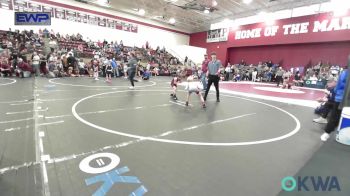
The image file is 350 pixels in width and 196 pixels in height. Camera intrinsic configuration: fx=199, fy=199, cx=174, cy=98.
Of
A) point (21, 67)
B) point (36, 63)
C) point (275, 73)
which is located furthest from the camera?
point (275, 73)

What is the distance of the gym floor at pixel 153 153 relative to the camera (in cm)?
212

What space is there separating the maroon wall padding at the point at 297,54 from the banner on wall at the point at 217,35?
2235mm

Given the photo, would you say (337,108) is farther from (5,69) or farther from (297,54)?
(297,54)

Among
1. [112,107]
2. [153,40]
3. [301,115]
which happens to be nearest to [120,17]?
[153,40]

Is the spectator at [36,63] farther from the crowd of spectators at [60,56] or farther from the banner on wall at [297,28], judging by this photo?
the banner on wall at [297,28]

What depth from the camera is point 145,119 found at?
14.8ft

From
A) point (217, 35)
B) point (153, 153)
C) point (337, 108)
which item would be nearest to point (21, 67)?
point (153, 153)

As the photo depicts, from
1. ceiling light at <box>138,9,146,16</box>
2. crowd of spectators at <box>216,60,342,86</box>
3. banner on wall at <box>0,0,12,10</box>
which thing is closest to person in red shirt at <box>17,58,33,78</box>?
banner on wall at <box>0,0,12,10</box>

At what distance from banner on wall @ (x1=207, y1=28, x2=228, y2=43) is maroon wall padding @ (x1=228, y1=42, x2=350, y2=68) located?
2.24m

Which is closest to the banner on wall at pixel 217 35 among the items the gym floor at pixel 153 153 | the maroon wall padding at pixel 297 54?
the maroon wall padding at pixel 297 54

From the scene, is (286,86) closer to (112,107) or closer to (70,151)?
(112,107)

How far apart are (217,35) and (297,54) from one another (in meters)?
10.3

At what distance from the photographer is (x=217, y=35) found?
85.7 ft

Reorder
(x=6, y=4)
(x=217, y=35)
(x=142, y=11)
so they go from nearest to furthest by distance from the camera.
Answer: (x=6, y=4) → (x=142, y=11) → (x=217, y=35)
